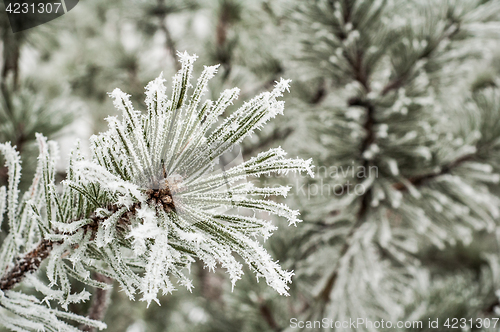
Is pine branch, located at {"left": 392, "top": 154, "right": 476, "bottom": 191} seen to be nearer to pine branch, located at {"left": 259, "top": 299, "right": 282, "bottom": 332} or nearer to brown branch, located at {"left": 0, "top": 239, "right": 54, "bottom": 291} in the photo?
pine branch, located at {"left": 259, "top": 299, "right": 282, "bottom": 332}

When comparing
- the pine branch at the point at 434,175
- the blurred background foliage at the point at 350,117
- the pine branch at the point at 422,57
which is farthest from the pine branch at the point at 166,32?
the pine branch at the point at 434,175

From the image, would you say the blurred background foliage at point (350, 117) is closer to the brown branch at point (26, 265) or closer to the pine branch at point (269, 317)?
the pine branch at point (269, 317)

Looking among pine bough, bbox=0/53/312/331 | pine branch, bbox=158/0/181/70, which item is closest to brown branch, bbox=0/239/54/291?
pine bough, bbox=0/53/312/331

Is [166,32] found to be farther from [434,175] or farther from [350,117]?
[434,175]

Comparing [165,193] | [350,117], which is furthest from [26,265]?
[350,117]

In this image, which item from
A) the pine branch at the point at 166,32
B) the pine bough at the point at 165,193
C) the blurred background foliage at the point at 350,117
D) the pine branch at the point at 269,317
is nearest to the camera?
the pine bough at the point at 165,193

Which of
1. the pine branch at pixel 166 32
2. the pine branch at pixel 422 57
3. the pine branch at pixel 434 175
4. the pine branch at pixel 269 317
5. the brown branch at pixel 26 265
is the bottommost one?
the pine branch at pixel 269 317

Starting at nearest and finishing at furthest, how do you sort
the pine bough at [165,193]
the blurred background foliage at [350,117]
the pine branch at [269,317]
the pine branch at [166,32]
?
the pine bough at [165,193] < the blurred background foliage at [350,117] < the pine branch at [269,317] < the pine branch at [166,32]

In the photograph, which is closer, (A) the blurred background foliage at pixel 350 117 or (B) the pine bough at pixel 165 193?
(B) the pine bough at pixel 165 193

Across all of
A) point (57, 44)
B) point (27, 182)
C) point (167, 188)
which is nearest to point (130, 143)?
point (167, 188)
